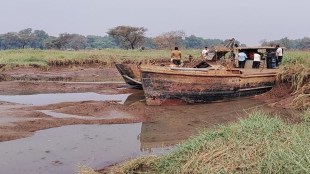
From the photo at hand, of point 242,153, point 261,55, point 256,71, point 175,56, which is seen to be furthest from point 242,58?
point 242,153

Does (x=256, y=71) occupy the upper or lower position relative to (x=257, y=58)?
lower

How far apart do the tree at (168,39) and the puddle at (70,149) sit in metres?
48.6

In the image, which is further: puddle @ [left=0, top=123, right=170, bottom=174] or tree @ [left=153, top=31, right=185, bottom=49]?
tree @ [left=153, top=31, right=185, bottom=49]

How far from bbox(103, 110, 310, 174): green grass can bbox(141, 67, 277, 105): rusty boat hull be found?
7365 millimetres

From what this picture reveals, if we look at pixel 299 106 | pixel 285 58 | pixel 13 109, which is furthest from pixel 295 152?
pixel 285 58

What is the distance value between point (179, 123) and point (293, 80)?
5.72 meters

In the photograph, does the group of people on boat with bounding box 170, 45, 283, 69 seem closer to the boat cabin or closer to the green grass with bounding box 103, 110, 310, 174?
the boat cabin

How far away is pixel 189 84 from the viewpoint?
13.8 m

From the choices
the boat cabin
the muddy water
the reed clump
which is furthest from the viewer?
the boat cabin

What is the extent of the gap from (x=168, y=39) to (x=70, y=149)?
52.9 m

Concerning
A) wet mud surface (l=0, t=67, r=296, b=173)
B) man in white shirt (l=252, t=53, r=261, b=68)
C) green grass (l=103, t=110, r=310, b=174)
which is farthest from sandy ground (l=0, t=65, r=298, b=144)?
green grass (l=103, t=110, r=310, b=174)

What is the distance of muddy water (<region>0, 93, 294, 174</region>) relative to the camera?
7.51 metres

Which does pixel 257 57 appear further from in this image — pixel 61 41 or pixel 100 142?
pixel 61 41

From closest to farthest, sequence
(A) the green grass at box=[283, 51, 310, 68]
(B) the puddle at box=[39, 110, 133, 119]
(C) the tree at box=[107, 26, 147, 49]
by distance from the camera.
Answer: (B) the puddle at box=[39, 110, 133, 119]
(A) the green grass at box=[283, 51, 310, 68]
(C) the tree at box=[107, 26, 147, 49]
